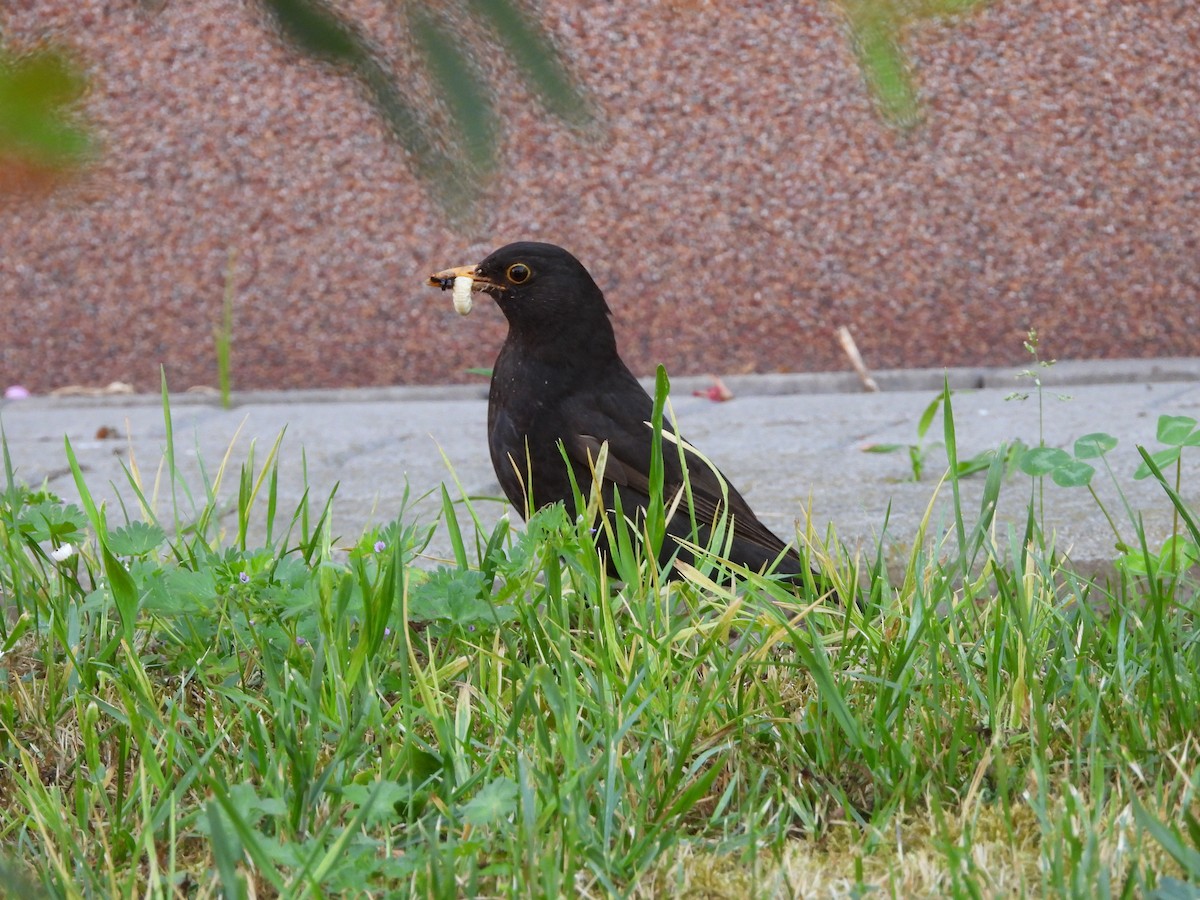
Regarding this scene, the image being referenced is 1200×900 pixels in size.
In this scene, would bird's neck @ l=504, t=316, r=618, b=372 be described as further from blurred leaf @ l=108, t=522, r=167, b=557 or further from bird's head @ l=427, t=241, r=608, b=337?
blurred leaf @ l=108, t=522, r=167, b=557

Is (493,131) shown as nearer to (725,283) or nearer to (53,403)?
(725,283)

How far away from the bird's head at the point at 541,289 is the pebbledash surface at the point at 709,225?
2.28m

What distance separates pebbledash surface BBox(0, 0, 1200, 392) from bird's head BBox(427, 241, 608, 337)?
2281mm

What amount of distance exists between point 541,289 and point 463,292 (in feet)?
0.49

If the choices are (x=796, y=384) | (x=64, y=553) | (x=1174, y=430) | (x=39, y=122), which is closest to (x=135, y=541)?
(x=64, y=553)

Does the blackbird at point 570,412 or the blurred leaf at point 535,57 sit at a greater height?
the blurred leaf at point 535,57

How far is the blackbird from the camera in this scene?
2.70m

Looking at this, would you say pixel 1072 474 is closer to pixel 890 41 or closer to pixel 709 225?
pixel 890 41

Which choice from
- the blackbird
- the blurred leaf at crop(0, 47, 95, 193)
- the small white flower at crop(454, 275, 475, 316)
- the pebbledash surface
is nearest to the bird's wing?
the blackbird

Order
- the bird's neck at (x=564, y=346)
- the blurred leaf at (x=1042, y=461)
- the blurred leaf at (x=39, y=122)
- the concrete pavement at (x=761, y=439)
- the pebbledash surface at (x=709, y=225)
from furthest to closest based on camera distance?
1. the pebbledash surface at (x=709, y=225)
2. the concrete pavement at (x=761, y=439)
3. the bird's neck at (x=564, y=346)
4. the blurred leaf at (x=1042, y=461)
5. the blurred leaf at (x=39, y=122)

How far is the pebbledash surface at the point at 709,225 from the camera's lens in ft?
17.7

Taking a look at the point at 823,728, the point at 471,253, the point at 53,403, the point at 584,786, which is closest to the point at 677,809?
the point at 584,786

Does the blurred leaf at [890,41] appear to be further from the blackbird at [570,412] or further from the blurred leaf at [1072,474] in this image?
the blackbird at [570,412]

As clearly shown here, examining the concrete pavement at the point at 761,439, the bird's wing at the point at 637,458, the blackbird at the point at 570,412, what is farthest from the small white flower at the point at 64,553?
the bird's wing at the point at 637,458
